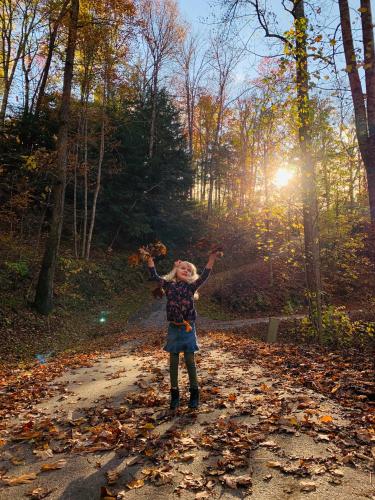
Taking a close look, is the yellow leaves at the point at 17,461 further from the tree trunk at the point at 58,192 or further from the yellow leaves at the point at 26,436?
the tree trunk at the point at 58,192

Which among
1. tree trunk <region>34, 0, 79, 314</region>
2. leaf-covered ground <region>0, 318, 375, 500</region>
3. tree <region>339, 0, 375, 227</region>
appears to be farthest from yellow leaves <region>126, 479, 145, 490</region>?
tree trunk <region>34, 0, 79, 314</region>

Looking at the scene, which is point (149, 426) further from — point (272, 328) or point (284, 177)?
point (284, 177)

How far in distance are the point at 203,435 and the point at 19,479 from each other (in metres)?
1.90

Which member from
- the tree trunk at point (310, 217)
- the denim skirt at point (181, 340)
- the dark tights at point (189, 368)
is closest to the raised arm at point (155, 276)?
the denim skirt at point (181, 340)

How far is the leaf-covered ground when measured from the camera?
322 centimetres

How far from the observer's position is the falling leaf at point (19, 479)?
3.47 meters

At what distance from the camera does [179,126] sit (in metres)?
26.5

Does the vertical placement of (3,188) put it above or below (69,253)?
above

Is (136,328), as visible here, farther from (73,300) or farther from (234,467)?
(234,467)

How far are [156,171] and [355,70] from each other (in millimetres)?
18214

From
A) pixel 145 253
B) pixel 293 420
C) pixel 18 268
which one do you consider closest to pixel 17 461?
pixel 145 253

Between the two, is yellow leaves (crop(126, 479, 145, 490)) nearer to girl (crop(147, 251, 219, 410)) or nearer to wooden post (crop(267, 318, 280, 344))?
girl (crop(147, 251, 219, 410))

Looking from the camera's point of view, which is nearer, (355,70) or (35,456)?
(35,456)

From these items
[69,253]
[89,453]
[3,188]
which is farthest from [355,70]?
[69,253]
